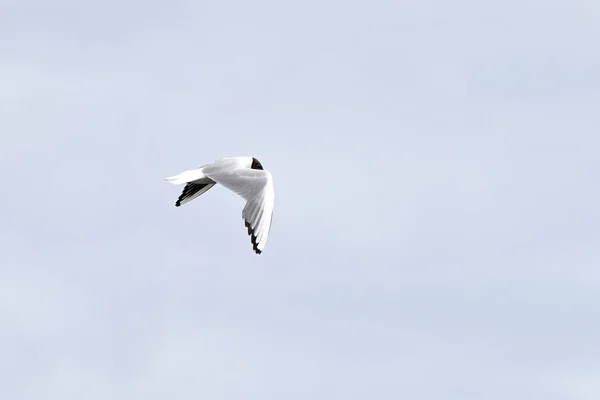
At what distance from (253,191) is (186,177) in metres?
2.20

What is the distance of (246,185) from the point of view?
26516 mm

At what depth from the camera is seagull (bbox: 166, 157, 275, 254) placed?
82.2 feet

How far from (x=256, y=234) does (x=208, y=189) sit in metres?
4.89

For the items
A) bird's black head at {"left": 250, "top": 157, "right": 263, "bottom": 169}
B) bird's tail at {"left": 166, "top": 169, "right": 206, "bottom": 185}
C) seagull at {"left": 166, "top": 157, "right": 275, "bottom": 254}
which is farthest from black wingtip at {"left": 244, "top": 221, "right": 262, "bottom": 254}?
bird's black head at {"left": 250, "top": 157, "right": 263, "bottom": 169}

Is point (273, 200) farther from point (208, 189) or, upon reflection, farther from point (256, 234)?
point (208, 189)

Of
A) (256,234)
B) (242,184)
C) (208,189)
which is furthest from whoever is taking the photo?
(208,189)

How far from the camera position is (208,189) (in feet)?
97.1

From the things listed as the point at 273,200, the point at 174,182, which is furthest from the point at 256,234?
the point at 174,182

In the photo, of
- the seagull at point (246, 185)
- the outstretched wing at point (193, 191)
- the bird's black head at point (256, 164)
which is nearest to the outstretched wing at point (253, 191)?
the seagull at point (246, 185)

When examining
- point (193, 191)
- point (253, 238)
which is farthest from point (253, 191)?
point (193, 191)

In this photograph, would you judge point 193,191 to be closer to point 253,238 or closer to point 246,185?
point 246,185

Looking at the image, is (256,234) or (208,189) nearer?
(256,234)

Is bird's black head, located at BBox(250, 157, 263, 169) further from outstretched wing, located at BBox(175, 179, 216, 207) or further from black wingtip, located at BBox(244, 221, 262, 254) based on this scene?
black wingtip, located at BBox(244, 221, 262, 254)

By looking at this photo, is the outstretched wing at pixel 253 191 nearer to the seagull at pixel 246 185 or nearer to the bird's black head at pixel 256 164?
the seagull at pixel 246 185
